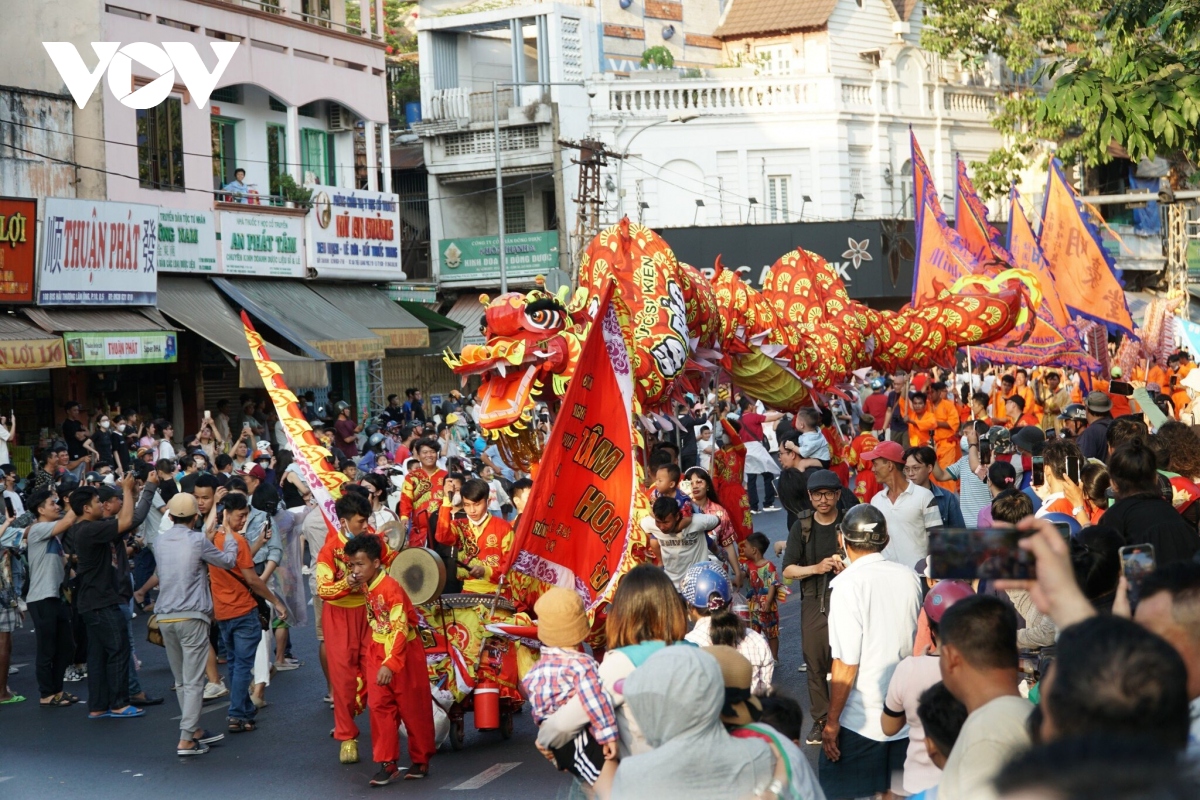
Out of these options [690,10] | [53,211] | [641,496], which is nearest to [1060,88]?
[641,496]

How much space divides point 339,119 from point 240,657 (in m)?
20.5

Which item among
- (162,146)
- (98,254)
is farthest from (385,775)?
(162,146)

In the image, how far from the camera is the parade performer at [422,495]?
30.7 ft

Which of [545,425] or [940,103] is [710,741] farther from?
[940,103]

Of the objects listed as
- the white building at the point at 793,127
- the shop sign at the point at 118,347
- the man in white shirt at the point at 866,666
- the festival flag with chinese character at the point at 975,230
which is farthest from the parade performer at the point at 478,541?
the white building at the point at 793,127

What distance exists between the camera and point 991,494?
9758mm

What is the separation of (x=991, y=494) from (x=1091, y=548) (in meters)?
4.90

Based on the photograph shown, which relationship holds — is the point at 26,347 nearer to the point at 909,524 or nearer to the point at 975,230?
the point at 975,230

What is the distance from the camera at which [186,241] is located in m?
23.6

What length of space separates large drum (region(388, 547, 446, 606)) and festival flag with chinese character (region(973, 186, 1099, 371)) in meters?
9.20

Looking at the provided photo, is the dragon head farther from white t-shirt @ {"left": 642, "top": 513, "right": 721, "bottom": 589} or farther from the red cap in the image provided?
the red cap

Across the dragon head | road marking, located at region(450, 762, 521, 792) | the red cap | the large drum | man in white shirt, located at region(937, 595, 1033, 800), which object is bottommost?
road marking, located at region(450, 762, 521, 792)

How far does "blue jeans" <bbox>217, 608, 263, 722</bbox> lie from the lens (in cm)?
934

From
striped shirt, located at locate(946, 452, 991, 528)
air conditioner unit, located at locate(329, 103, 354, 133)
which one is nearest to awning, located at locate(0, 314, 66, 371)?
air conditioner unit, located at locate(329, 103, 354, 133)
